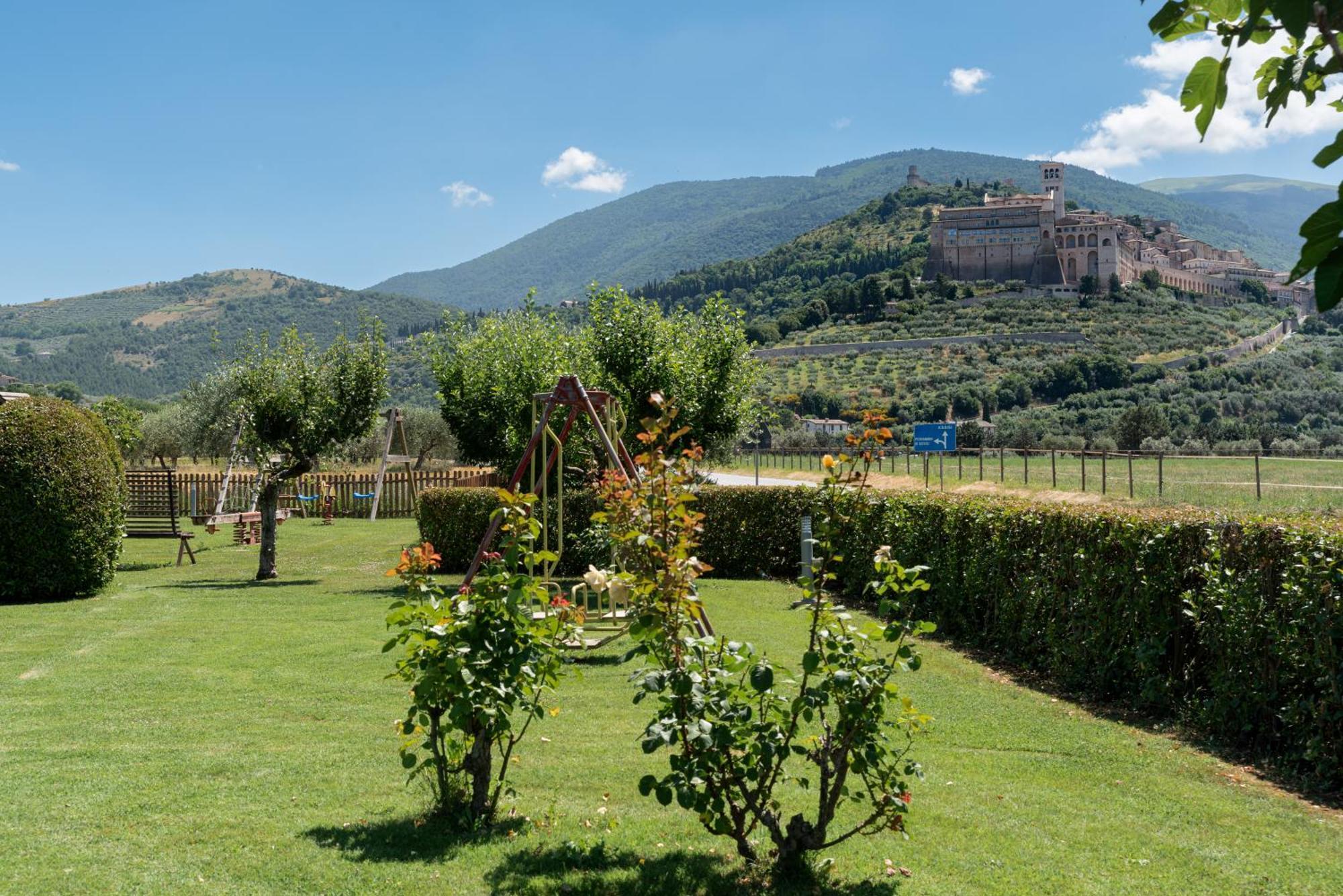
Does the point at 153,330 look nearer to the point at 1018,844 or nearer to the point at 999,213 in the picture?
the point at 999,213

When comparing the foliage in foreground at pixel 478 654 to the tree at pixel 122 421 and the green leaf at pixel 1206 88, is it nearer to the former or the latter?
the green leaf at pixel 1206 88

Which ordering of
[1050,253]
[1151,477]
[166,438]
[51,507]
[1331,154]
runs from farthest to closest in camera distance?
[1050,253] < [166,438] < [1151,477] < [51,507] < [1331,154]

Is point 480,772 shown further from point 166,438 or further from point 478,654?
point 166,438

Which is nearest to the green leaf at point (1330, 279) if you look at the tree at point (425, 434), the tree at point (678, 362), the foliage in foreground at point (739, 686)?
the foliage in foreground at point (739, 686)

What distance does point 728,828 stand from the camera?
4.09 metres

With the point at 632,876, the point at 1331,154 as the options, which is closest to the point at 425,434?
the point at 632,876

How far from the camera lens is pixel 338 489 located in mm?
29297

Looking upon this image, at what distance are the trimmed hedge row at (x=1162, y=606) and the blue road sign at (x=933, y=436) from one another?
512 inches

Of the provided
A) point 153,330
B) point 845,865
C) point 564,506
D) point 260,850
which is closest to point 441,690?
point 260,850

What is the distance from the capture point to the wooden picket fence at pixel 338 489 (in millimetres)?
28484

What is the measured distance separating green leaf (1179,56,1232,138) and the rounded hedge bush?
1439 cm

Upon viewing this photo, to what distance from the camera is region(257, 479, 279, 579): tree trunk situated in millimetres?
15781

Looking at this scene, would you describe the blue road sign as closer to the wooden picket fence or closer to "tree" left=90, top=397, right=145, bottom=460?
the wooden picket fence

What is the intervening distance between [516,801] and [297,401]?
11.9 meters
